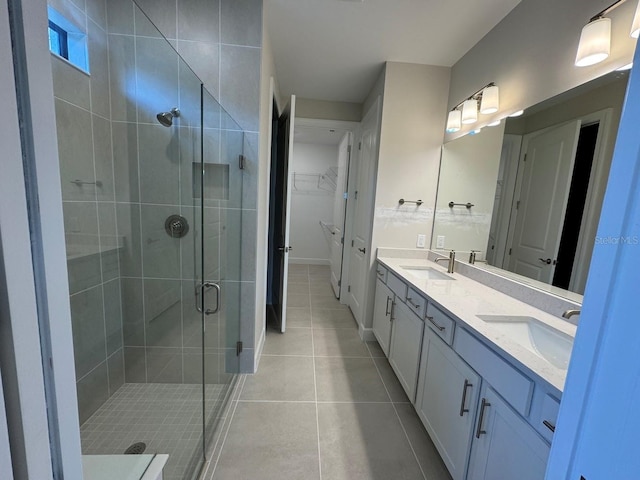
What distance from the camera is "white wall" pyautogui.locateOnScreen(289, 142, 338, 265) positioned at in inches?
220

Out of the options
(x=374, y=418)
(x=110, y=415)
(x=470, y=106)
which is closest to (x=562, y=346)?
(x=374, y=418)

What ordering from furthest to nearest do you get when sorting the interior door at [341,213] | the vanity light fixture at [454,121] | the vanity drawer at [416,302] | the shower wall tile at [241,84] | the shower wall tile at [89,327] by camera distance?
the interior door at [341,213]
the vanity light fixture at [454,121]
the shower wall tile at [241,84]
the vanity drawer at [416,302]
the shower wall tile at [89,327]

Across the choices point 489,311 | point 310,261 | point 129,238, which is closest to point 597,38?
point 489,311

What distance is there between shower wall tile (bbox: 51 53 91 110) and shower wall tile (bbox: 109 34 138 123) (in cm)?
14

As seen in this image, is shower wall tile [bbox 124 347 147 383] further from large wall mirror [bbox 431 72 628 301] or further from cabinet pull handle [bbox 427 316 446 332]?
large wall mirror [bbox 431 72 628 301]

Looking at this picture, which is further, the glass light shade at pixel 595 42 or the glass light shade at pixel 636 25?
the glass light shade at pixel 595 42

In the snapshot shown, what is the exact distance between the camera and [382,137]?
251 cm

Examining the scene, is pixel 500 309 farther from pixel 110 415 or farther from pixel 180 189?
pixel 110 415

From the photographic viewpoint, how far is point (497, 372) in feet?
3.52

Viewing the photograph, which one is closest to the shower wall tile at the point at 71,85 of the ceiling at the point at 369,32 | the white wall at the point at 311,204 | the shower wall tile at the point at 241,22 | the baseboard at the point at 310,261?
the shower wall tile at the point at 241,22

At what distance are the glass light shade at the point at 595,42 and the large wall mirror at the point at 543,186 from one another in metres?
0.10

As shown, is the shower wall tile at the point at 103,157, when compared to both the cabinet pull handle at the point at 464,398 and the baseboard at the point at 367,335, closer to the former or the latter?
the cabinet pull handle at the point at 464,398

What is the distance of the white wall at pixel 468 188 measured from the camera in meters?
2.01

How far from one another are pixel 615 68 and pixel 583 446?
1577 mm
